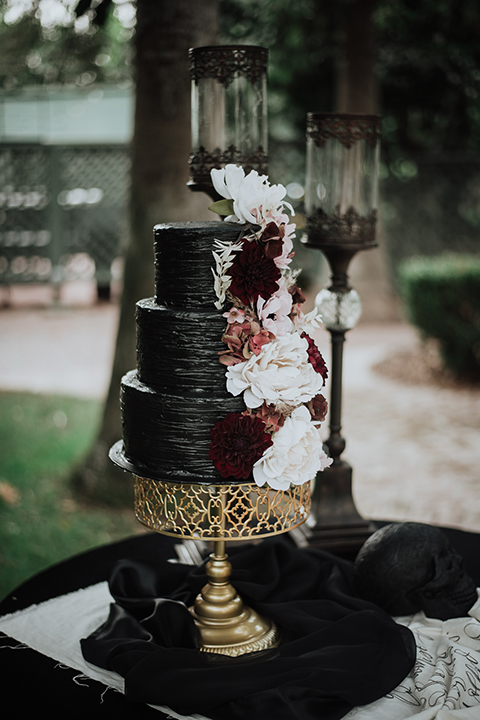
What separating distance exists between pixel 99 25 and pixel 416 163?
7729mm

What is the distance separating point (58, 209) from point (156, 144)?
7.05 m

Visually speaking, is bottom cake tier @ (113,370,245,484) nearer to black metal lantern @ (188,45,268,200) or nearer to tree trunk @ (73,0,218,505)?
black metal lantern @ (188,45,268,200)

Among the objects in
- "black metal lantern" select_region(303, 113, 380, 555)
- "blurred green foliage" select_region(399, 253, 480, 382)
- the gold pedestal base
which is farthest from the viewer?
"blurred green foliage" select_region(399, 253, 480, 382)

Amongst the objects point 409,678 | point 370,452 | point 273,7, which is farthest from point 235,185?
point 273,7

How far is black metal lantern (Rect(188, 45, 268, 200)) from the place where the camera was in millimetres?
2123

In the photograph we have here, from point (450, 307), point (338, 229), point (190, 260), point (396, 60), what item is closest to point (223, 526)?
point (190, 260)

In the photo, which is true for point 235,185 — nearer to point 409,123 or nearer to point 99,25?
point 99,25

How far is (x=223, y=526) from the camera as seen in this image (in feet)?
5.81

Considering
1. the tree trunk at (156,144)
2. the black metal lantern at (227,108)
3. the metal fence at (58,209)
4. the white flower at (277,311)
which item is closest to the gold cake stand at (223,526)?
the white flower at (277,311)

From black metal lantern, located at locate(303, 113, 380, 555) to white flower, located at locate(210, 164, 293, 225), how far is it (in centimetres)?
67

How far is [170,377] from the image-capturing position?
1756 mm

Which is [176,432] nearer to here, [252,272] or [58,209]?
[252,272]

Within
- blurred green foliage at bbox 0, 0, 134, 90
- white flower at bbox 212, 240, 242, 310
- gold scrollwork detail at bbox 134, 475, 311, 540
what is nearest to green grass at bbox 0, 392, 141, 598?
gold scrollwork detail at bbox 134, 475, 311, 540

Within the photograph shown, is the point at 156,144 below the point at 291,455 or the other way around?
the other way around
